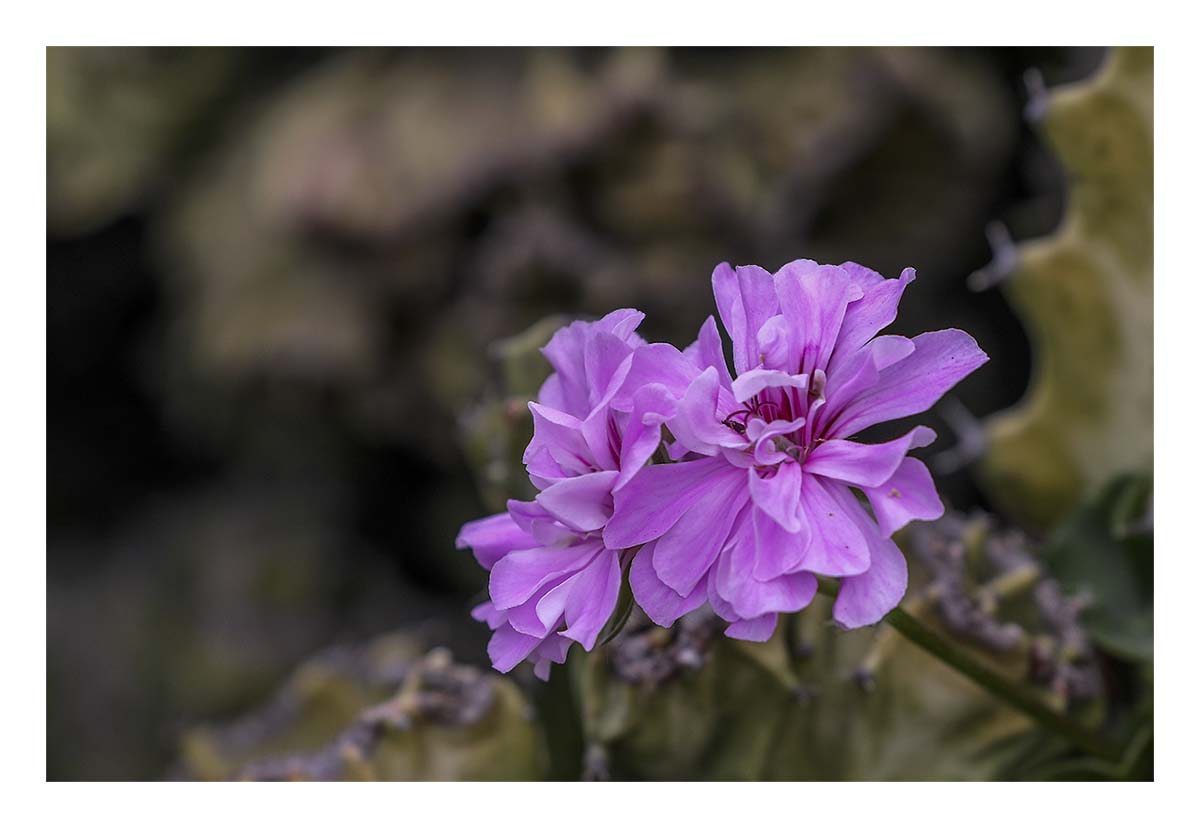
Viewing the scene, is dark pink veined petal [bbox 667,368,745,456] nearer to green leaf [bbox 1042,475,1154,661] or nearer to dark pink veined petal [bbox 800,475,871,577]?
dark pink veined petal [bbox 800,475,871,577]

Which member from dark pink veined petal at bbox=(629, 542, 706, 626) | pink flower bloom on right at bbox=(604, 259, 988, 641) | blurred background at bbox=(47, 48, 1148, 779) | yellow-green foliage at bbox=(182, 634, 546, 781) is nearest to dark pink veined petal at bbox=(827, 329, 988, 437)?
pink flower bloom on right at bbox=(604, 259, 988, 641)

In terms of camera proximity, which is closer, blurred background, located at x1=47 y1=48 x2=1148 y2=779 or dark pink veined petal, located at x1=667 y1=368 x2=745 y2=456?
dark pink veined petal, located at x1=667 y1=368 x2=745 y2=456

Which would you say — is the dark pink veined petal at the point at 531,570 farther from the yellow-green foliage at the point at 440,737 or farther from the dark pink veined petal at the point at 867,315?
the yellow-green foliage at the point at 440,737

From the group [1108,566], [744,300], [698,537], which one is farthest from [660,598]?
[1108,566]

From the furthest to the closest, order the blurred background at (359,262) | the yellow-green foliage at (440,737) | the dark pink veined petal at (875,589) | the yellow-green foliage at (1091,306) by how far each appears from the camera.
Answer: the blurred background at (359,262), the yellow-green foliage at (1091,306), the yellow-green foliage at (440,737), the dark pink veined petal at (875,589)

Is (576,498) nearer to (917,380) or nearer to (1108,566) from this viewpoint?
(917,380)

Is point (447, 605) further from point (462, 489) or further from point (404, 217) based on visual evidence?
point (404, 217)

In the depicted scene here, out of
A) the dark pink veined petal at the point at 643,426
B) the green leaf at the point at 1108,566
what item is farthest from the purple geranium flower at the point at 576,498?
the green leaf at the point at 1108,566
